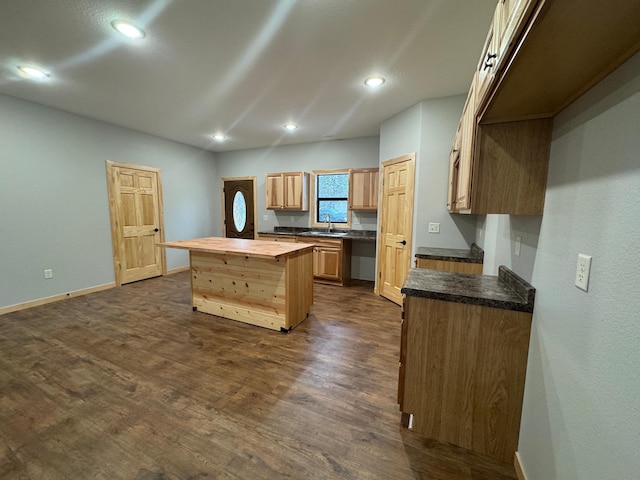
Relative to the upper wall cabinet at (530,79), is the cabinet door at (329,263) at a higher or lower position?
lower

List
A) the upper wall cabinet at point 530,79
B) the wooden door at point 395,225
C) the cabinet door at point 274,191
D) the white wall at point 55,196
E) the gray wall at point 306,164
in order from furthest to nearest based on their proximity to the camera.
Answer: the cabinet door at point 274,191, the gray wall at point 306,164, the wooden door at point 395,225, the white wall at point 55,196, the upper wall cabinet at point 530,79

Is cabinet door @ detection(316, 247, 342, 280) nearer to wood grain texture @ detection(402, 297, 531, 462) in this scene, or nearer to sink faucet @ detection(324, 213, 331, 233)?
sink faucet @ detection(324, 213, 331, 233)

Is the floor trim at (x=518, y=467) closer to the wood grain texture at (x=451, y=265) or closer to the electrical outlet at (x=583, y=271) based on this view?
the electrical outlet at (x=583, y=271)

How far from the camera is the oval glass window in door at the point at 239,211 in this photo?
20.4 feet

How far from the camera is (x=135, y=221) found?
475 centimetres

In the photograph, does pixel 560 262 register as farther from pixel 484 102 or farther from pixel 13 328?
pixel 13 328

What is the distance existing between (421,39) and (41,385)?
4027mm

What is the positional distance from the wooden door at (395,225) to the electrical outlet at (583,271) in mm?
2518

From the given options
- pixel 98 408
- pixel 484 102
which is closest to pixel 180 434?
pixel 98 408

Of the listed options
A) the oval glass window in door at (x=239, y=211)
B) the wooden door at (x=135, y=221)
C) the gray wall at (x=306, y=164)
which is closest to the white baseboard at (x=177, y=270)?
the wooden door at (x=135, y=221)

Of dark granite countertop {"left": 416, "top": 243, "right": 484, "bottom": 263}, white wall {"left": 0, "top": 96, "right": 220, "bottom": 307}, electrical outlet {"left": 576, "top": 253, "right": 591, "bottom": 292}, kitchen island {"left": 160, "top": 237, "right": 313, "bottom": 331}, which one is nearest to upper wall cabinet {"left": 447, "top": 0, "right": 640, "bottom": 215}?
electrical outlet {"left": 576, "top": 253, "right": 591, "bottom": 292}

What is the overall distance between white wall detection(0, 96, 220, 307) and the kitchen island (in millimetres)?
2052

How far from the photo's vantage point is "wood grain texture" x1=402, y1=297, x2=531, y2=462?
Result: 1.44m

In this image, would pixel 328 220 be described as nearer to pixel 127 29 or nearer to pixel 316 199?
pixel 316 199
